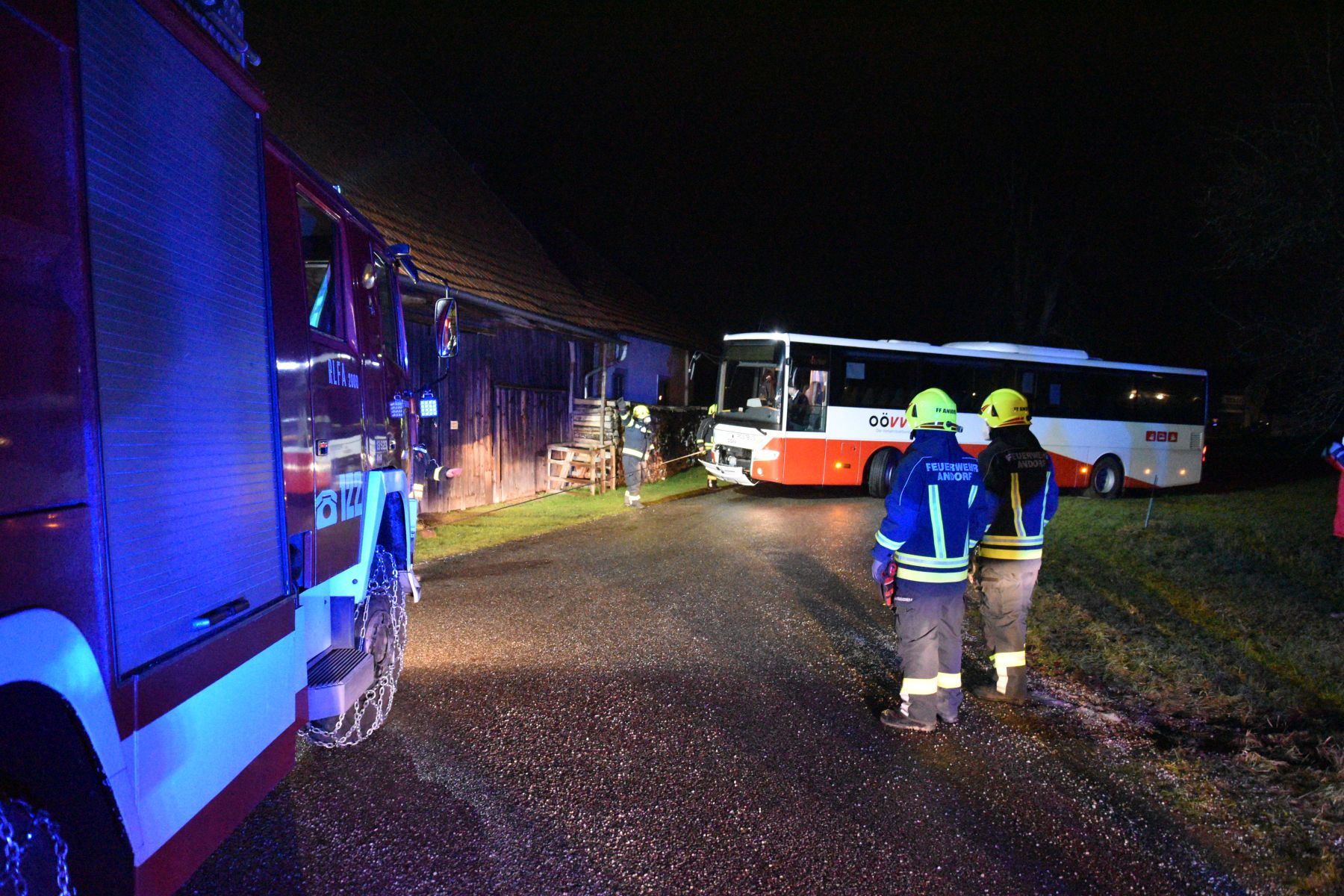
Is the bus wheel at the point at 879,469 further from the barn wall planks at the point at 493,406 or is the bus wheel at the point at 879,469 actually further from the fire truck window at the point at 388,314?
the fire truck window at the point at 388,314

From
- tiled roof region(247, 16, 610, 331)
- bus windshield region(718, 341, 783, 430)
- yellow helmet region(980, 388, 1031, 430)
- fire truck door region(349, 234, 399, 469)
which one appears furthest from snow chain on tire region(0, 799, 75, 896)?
bus windshield region(718, 341, 783, 430)

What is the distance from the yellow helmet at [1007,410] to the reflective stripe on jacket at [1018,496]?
90mm

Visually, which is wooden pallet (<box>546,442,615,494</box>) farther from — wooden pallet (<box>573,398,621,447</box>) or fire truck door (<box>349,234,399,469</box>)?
fire truck door (<box>349,234,399,469</box>)

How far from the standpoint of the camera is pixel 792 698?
15.1 feet

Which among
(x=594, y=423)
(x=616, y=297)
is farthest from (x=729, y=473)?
(x=616, y=297)

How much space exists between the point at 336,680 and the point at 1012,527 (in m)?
3.82

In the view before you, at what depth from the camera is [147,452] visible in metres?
2.00

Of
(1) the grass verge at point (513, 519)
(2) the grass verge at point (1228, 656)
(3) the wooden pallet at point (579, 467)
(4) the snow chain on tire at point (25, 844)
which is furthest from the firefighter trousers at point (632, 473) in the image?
(4) the snow chain on tire at point (25, 844)

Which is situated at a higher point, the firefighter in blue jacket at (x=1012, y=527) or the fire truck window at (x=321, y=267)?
the fire truck window at (x=321, y=267)

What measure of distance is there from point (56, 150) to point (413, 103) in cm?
1769

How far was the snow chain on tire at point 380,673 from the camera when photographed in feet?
12.4

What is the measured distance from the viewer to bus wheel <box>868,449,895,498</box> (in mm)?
13852

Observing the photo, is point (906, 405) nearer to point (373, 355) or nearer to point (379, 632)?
point (373, 355)

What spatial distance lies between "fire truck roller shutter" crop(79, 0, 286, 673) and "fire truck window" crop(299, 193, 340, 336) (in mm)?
953
